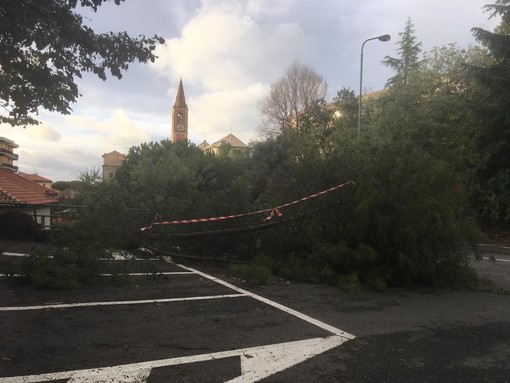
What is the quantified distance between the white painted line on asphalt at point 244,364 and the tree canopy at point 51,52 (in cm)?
490

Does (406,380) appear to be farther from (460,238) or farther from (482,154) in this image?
(482,154)

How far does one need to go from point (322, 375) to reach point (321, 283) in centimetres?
410

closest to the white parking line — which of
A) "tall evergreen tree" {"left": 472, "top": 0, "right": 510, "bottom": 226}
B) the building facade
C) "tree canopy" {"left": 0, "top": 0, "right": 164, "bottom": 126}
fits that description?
"tree canopy" {"left": 0, "top": 0, "right": 164, "bottom": 126}

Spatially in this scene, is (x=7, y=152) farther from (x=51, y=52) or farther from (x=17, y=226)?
(x=51, y=52)

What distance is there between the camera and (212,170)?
77.7ft

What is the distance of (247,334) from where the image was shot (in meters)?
4.92

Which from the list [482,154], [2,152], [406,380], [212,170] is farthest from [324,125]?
[2,152]

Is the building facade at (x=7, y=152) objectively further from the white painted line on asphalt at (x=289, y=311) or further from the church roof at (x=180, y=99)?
the white painted line on asphalt at (x=289, y=311)

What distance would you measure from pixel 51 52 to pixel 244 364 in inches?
283

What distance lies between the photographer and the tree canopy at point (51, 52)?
21.6ft

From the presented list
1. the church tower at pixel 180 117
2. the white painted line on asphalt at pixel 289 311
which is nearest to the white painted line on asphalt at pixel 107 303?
the white painted line on asphalt at pixel 289 311

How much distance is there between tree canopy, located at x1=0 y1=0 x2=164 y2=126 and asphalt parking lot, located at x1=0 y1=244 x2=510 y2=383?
3.92m

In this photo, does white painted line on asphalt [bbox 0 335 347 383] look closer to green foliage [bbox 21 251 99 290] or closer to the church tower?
green foliage [bbox 21 251 99 290]

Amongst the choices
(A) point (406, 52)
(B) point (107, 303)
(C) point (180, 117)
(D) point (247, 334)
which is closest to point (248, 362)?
(D) point (247, 334)
